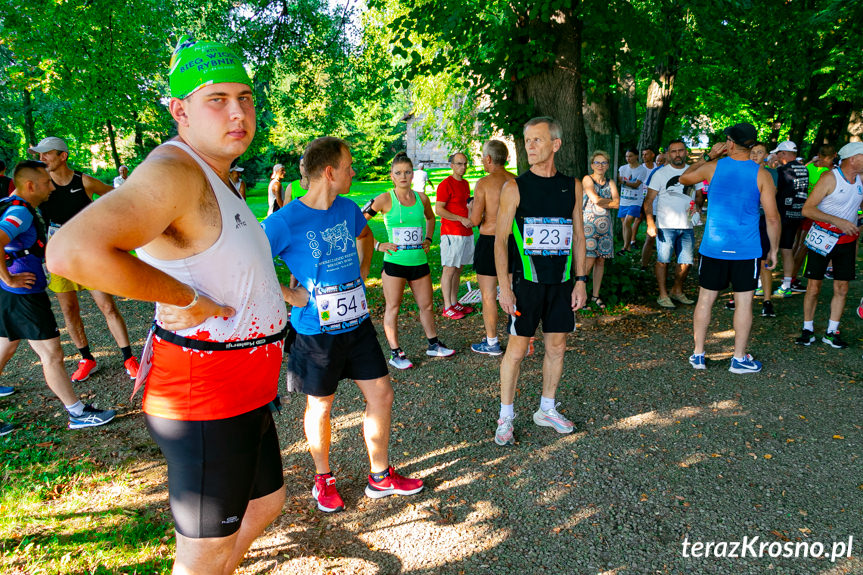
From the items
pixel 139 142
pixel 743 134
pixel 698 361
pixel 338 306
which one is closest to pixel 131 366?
pixel 338 306

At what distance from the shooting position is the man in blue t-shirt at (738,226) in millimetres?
5160

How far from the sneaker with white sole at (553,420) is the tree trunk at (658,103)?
11500 mm

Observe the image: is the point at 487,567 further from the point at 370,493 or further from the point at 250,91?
the point at 250,91

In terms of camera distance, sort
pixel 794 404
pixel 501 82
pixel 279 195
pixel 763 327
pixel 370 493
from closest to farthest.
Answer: pixel 370 493 < pixel 794 404 < pixel 763 327 < pixel 501 82 < pixel 279 195

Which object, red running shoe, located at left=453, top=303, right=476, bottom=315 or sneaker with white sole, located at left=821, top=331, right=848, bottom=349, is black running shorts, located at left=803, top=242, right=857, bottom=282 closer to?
sneaker with white sole, located at left=821, top=331, right=848, bottom=349

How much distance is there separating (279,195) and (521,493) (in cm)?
935

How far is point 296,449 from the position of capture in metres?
4.38

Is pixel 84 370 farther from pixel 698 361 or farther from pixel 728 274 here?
pixel 728 274

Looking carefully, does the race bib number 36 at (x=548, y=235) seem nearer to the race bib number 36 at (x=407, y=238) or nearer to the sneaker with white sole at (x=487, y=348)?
→ the race bib number 36 at (x=407, y=238)

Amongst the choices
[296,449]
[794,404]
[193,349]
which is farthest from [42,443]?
[794,404]

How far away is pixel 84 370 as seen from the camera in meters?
5.91

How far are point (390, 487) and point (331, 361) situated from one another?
103cm

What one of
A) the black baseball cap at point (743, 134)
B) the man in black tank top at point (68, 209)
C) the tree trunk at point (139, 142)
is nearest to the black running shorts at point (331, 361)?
the man in black tank top at point (68, 209)

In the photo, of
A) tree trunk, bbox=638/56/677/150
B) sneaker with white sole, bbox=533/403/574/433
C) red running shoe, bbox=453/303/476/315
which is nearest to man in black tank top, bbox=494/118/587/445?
sneaker with white sole, bbox=533/403/574/433
